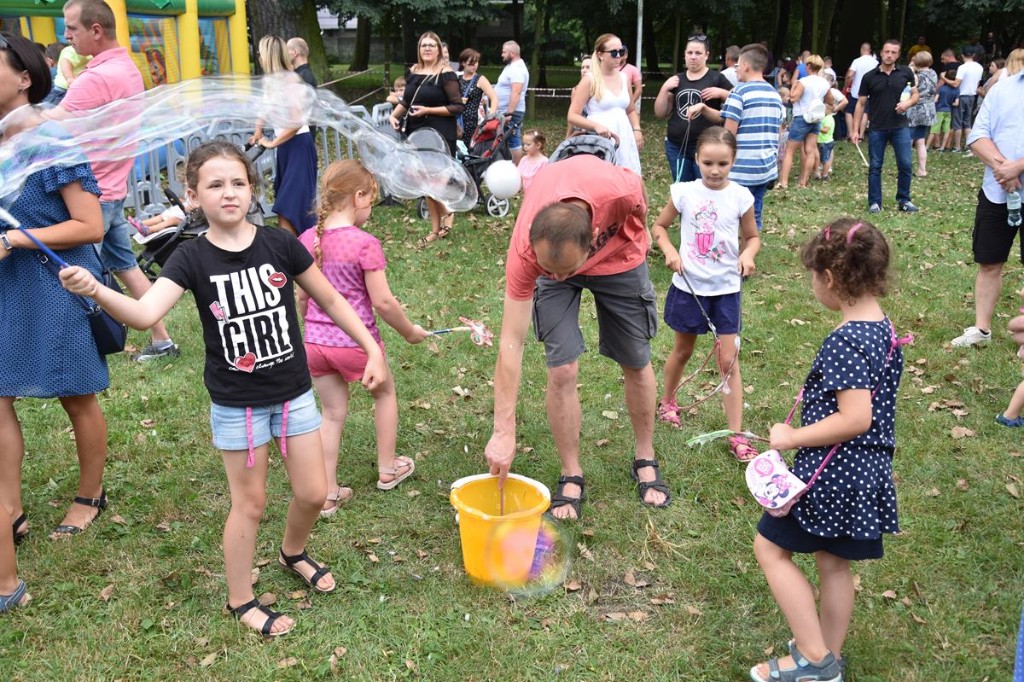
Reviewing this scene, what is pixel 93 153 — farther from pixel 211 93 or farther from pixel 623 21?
pixel 623 21

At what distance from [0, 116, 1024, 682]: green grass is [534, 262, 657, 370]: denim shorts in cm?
84

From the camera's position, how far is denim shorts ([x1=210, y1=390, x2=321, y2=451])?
321cm

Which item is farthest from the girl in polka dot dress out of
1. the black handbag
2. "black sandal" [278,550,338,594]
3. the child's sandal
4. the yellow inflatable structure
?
the yellow inflatable structure

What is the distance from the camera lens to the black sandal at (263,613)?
138 inches

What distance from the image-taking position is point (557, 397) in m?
4.21

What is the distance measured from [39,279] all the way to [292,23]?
56.7 ft

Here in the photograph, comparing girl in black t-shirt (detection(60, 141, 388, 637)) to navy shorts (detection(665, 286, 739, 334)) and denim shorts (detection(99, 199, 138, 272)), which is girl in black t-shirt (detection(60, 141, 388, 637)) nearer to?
navy shorts (detection(665, 286, 739, 334))

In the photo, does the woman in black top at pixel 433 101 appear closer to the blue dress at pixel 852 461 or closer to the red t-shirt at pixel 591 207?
the red t-shirt at pixel 591 207

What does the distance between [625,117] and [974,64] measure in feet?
39.7

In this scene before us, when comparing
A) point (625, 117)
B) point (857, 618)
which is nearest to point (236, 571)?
point (857, 618)

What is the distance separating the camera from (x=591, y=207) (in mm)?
3514

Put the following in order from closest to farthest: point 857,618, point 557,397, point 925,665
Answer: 1. point 925,665
2. point 857,618
3. point 557,397

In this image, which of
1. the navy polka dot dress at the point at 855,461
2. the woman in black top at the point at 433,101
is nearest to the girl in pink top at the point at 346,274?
the navy polka dot dress at the point at 855,461

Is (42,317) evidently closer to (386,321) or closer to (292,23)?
(386,321)
